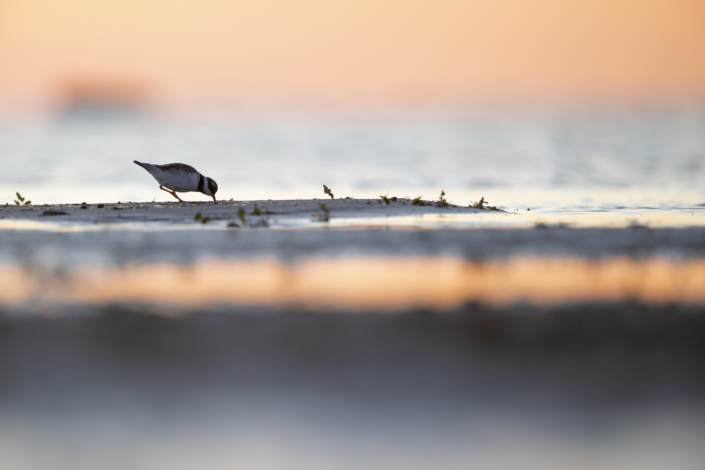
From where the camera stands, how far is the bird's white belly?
1223 centimetres

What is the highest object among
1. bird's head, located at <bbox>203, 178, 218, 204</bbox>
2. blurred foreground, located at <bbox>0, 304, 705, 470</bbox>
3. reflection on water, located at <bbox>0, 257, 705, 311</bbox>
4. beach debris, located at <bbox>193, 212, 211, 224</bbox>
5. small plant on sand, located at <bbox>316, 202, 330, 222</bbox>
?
bird's head, located at <bbox>203, 178, 218, 204</bbox>

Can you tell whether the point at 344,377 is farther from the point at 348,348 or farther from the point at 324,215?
the point at 324,215

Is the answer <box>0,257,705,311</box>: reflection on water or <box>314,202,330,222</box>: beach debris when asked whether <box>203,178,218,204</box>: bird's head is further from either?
<box>0,257,705,311</box>: reflection on water

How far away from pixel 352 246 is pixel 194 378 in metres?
3.44

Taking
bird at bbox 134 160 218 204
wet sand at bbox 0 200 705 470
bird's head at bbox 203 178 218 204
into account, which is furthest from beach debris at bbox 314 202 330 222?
bird's head at bbox 203 178 218 204

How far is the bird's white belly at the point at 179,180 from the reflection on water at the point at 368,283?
614 centimetres

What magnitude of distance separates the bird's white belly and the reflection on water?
242 inches

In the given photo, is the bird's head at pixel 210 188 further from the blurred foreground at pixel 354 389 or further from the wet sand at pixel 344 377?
the blurred foreground at pixel 354 389

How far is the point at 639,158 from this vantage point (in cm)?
2406

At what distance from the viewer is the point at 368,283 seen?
5629 mm

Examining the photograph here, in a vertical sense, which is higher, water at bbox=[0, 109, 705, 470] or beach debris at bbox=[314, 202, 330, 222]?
beach debris at bbox=[314, 202, 330, 222]

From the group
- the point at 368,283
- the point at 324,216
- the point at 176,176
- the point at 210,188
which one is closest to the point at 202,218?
the point at 324,216

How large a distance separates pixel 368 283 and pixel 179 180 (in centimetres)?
741

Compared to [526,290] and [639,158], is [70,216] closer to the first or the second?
[526,290]
